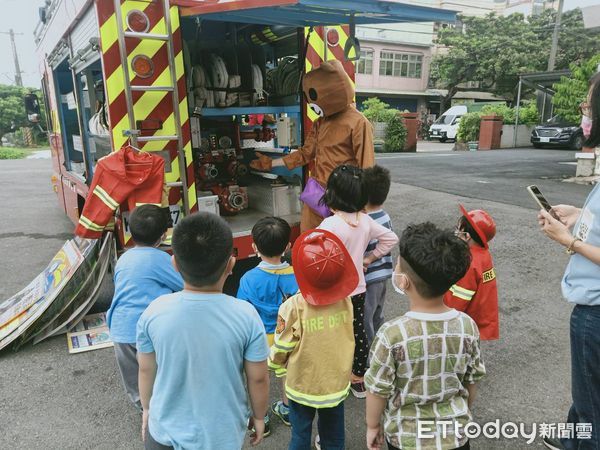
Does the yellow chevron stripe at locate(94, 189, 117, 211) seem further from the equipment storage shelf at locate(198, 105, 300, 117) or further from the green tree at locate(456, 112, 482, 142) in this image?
the green tree at locate(456, 112, 482, 142)

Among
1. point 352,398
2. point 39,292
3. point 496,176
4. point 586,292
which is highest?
point 586,292

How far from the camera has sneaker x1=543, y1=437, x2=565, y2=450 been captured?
2281 mm

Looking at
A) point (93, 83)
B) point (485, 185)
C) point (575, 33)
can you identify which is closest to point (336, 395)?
point (93, 83)

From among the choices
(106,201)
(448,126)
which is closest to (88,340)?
(106,201)

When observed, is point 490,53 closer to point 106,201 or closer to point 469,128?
point 469,128

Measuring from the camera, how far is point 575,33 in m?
28.2

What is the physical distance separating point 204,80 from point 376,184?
1.99 metres

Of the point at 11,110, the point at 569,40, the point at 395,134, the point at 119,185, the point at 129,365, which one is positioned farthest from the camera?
the point at 569,40

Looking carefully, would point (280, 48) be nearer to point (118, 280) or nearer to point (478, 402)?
point (118, 280)

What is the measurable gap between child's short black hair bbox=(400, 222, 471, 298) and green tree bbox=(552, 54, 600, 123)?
10588 millimetres

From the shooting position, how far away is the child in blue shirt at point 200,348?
4.73 ft

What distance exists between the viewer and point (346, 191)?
2.44m

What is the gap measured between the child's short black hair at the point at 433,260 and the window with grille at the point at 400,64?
3358 cm

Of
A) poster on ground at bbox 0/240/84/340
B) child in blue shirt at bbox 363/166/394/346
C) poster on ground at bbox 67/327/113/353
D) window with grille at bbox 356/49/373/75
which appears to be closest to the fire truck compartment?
poster on ground at bbox 0/240/84/340
